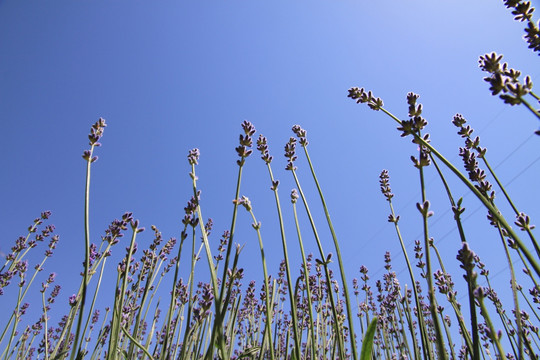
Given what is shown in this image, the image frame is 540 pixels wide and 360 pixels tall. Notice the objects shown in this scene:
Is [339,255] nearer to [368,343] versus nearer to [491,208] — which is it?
[368,343]

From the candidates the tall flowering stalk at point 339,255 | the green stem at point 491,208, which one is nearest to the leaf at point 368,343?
the tall flowering stalk at point 339,255

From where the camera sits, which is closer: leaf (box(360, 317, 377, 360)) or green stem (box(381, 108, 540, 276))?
green stem (box(381, 108, 540, 276))

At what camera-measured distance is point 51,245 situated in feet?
17.1

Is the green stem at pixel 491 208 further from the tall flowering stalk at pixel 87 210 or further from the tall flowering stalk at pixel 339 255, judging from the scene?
the tall flowering stalk at pixel 87 210

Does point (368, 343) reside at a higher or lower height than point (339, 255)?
lower

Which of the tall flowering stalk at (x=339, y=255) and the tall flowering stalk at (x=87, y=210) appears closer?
the tall flowering stalk at (x=87, y=210)

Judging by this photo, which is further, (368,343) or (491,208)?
(368,343)

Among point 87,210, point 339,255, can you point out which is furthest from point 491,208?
A: point 87,210

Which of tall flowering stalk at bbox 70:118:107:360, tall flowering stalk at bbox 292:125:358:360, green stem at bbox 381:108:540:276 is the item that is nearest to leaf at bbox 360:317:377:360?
tall flowering stalk at bbox 292:125:358:360

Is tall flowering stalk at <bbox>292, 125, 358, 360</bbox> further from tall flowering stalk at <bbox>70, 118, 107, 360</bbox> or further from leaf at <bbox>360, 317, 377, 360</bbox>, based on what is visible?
tall flowering stalk at <bbox>70, 118, 107, 360</bbox>

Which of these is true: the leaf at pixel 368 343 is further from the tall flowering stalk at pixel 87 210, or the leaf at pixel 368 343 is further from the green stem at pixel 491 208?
the tall flowering stalk at pixel 87 210

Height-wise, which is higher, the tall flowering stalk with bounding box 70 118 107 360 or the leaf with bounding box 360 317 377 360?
Answer: the tall flowering stalk with bounding box 70 118 107 360

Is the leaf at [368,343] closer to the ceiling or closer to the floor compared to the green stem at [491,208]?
closer to the floor

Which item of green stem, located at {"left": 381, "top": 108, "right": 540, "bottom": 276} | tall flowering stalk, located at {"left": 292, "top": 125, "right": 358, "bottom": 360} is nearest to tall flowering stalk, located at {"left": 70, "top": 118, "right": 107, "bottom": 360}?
tall flowering stalk, located at {"left": 292, "top": 125, "right": 358, "bottom": 360}
